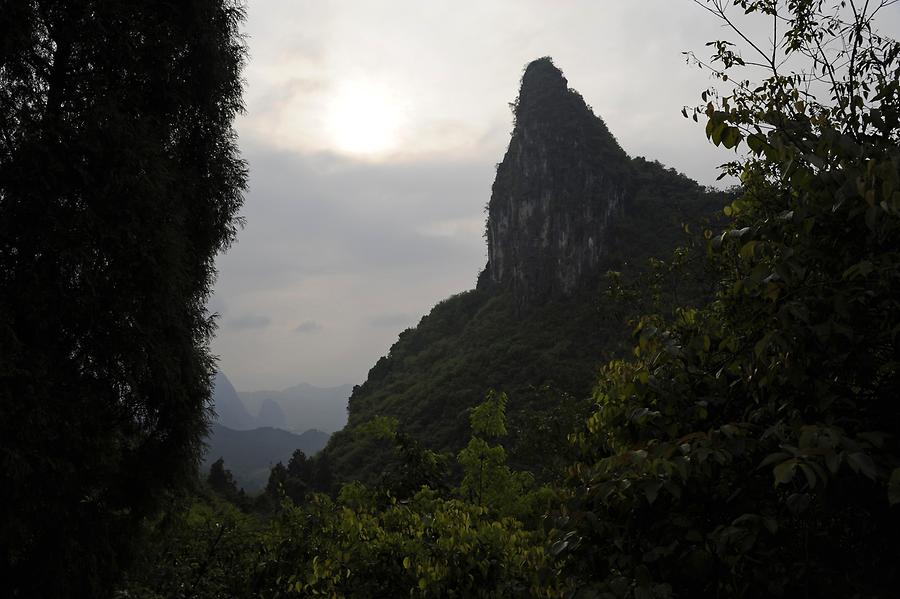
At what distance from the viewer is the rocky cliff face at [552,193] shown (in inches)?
3189

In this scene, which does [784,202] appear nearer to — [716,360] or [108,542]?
[716,360]

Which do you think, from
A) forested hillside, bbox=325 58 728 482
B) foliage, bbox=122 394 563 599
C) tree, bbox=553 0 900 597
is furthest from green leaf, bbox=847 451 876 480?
forested hillside, bbox=325 58 728 482

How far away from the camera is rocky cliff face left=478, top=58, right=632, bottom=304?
81.0m

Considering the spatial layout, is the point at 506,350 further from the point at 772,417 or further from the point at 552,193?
the point at 772,417

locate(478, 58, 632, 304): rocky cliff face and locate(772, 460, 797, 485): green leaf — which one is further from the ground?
locate(478, 58, 632, 304): rocky cliff face

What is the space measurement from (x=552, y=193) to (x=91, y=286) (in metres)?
84.0

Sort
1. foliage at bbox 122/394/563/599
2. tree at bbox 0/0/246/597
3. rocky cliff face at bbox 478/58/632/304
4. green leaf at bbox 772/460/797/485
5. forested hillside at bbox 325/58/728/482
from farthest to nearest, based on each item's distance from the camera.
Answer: rocky cliff face at bbox 478/58/632/304 → forested hillside at bbox 325/58/728/482 → tree at bbox 0/0/246/597 → foliage at bbox 122/394/563/599 → green leaf at bbox 772/460/797/485

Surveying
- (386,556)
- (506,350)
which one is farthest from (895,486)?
(506,350)

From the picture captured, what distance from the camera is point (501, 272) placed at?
3748 inches

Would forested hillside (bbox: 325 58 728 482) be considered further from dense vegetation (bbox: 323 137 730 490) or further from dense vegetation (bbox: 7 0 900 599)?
dense vegetation (bbox: 7 0 900 599)

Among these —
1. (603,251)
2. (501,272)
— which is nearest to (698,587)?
(603,251)

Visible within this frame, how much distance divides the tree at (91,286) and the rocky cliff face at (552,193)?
75.3 meters

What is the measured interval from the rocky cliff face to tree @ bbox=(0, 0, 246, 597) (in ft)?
247

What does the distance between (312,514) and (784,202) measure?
193 inches
